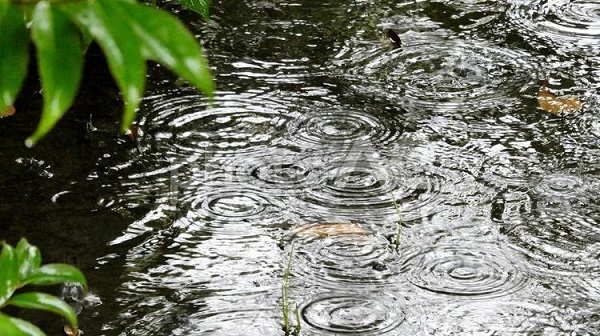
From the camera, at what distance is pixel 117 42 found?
841mm

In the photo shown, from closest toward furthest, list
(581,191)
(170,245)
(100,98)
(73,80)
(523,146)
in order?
(73,80) → (170,245) → (581,191) → (523,146) → (100,98)

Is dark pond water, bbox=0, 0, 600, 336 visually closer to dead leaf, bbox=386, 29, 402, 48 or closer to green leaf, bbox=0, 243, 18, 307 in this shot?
dead leaf, bbox=386, 29, 402, 48

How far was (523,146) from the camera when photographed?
321cm

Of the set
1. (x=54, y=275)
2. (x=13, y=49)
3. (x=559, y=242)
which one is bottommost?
(x=559, y=242)

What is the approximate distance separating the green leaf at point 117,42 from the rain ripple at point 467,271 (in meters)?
1.77

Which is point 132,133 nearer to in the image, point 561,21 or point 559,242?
point 559,242

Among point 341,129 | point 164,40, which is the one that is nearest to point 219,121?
point 341,129

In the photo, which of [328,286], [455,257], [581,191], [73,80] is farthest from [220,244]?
[73,80]

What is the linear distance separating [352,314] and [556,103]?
145 centimetres

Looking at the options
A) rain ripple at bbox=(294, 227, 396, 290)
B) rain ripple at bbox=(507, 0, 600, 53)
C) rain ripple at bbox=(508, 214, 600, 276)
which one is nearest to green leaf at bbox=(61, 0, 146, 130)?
rain ripple at bbox=(294, 227, 396, 290)

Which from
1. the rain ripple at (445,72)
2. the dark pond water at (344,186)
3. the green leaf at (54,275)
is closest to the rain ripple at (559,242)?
the dark pond water at (344,186)

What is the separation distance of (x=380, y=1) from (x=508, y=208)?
180cm

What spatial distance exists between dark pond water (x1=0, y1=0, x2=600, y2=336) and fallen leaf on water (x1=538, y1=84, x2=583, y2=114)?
3 cm

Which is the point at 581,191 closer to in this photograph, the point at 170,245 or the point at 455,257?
the point at 455,257
